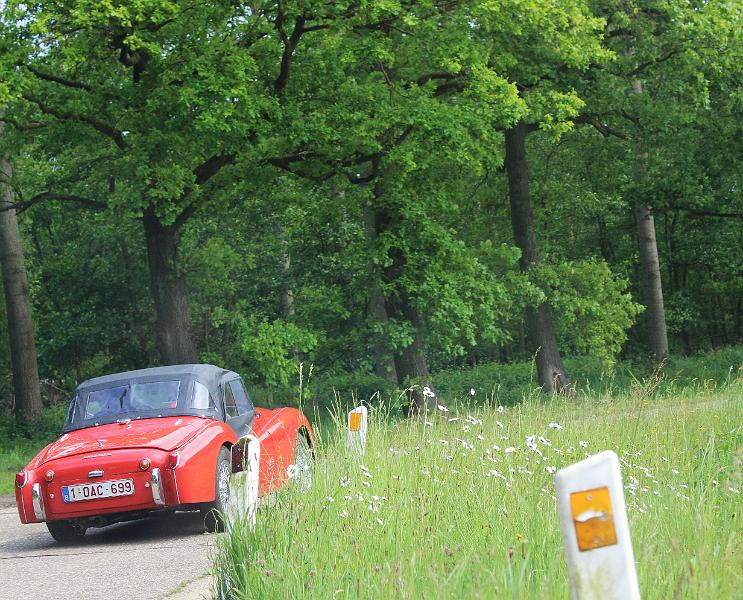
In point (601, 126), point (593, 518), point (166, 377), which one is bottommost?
point (166, 377)

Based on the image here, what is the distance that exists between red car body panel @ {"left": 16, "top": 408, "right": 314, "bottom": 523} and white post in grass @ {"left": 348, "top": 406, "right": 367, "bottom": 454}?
40 centimetres

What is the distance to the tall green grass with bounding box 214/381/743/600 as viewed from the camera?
4887 millimetres

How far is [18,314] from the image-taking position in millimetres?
26625

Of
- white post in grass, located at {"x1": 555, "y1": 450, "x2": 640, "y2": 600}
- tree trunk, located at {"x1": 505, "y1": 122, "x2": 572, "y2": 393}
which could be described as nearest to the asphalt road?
white post in grass, located at {"x1": 555, "y1": 450, "x2": 640, "y2": 600}

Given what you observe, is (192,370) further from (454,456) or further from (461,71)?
(461,71)

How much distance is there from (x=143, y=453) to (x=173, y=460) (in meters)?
0.29

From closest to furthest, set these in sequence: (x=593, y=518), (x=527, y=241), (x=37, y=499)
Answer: (x=593, y=518) → (x=37, y=499) → (x=527, y=241)

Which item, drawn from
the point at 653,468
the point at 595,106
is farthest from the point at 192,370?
the point at 595,106

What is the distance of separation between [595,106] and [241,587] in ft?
70.6

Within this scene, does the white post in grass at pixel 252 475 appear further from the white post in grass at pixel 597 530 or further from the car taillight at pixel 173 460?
the white post in grass at pixel 597 530

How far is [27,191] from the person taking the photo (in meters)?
24.3

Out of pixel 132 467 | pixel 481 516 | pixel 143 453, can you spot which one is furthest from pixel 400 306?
pixel 481 516

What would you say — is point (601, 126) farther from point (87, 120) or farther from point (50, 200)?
point (50, 200)

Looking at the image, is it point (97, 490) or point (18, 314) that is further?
point (18, 314)
